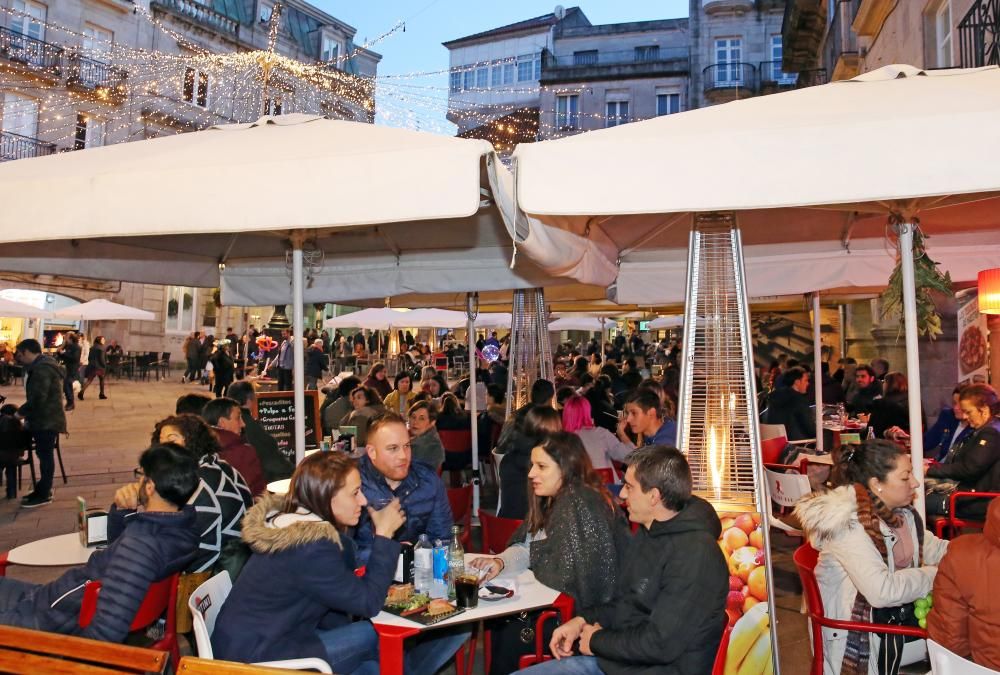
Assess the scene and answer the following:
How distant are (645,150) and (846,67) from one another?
15773 millimetres

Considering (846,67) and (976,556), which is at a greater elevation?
(846,67)

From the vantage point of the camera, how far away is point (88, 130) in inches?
1136

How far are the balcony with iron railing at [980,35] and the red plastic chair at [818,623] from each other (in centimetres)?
560

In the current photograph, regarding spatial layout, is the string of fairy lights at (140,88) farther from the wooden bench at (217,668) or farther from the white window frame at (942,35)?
the wooden bench at (217,668)

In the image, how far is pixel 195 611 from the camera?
2.77m

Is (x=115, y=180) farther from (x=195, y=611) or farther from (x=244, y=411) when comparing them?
(x=244, y=411)

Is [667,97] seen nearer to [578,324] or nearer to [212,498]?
[578,324]

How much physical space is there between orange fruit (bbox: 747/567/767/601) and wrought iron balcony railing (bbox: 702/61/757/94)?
111 ft

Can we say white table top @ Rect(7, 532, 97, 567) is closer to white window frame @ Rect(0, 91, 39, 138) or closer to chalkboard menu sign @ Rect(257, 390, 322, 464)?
chalkboard menu sign @ Rect(257, 390, 322, 464)

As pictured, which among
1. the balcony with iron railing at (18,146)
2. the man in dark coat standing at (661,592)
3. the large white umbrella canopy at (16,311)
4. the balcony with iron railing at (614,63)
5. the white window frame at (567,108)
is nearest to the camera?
the man in dark coat standing at (661,592)

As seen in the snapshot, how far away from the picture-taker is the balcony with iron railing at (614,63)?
37.2 m

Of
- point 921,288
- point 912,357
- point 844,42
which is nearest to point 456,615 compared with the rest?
point 912,357

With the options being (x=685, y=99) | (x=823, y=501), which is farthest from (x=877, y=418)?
(x=685, y=99)

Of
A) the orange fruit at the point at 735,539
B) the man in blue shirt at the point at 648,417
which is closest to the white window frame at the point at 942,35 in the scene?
the man in blue shirt at the point at 648,417
